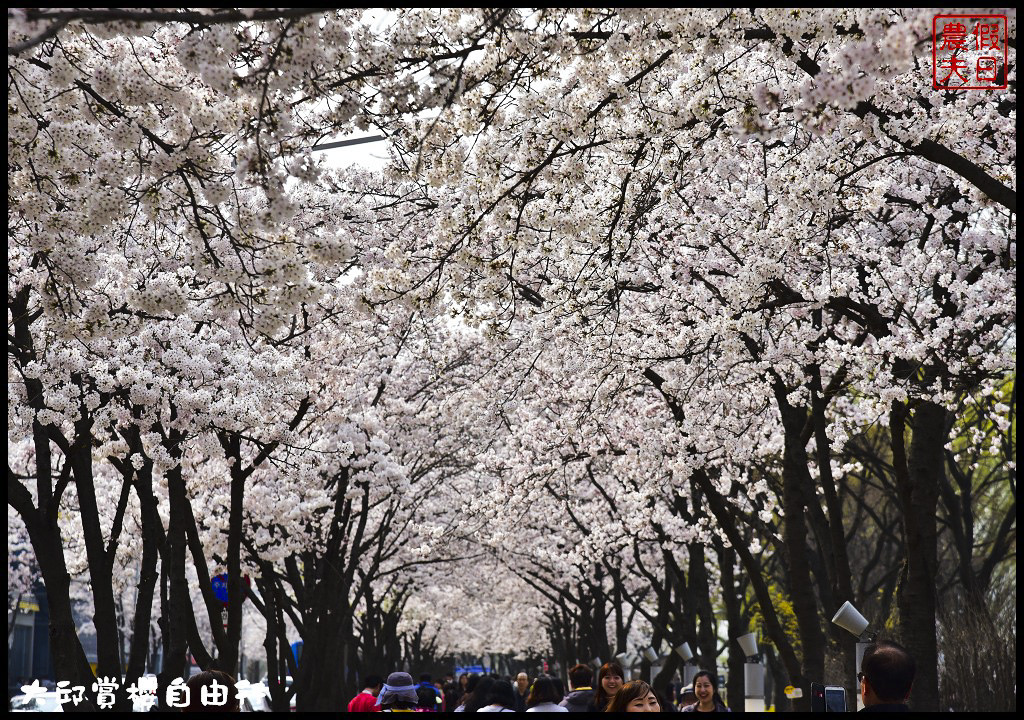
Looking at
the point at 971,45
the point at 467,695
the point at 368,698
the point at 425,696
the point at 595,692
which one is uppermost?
the point at 971,45

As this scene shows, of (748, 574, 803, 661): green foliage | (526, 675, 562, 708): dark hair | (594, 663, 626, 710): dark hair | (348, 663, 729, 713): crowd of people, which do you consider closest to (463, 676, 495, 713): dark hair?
(348, 663, 729, 713): crowd of people

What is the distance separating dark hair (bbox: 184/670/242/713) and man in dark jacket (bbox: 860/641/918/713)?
3640 millimetres

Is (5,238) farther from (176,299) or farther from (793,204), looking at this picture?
(793,204)

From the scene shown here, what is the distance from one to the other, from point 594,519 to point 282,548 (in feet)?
30.2

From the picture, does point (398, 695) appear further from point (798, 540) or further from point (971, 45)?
point (971, 45)

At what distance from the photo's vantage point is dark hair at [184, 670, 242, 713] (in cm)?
670

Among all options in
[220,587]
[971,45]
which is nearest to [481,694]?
[971,45]

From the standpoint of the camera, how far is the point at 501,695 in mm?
8242

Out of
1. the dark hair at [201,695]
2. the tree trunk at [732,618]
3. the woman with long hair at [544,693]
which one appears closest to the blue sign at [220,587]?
the tree trunk at [732,618]

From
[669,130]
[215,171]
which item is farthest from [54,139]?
[669,130]

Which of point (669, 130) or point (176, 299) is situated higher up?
point (669, 130)

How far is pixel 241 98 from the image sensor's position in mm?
7055

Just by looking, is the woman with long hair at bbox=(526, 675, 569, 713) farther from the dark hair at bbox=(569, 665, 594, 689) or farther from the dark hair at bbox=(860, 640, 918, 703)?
the dark hair at bbox=(860, 640, 918, 703)

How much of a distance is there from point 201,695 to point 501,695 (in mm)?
2317
